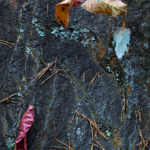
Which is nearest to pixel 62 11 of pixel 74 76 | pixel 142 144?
pixel 74 76

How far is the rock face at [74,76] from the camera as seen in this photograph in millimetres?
1082

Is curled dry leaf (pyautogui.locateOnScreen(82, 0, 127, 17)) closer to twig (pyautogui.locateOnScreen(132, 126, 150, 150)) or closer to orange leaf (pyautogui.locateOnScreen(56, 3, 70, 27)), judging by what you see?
orange leaf (pyautogui.locateOnScreen(56, 3, 70, 27))

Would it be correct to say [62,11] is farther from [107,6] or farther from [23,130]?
[23,130]

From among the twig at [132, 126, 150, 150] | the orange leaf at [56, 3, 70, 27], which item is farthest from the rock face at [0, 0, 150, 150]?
the orange leaf at [56, 3, 70, 27]

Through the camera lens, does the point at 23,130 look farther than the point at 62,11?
Answer: Yes

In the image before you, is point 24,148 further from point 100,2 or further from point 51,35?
point 100,2

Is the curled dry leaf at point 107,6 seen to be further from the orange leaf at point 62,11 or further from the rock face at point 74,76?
the rock face at point 74,76

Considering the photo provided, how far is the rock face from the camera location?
1.08m

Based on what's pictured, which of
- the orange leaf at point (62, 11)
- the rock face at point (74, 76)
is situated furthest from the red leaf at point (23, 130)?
the orange leaf at point (62, 11)

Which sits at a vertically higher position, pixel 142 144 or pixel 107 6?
pixel 107 6

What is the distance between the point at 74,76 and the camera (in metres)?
1.11

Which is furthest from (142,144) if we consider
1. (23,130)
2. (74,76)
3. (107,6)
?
(107,6)

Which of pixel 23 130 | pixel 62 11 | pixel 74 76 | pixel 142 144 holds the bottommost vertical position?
pixel 142 144

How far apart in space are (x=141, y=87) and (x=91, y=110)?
270 millimetres
